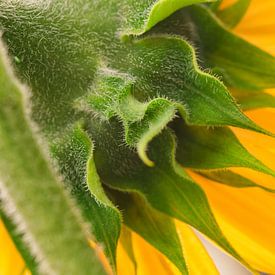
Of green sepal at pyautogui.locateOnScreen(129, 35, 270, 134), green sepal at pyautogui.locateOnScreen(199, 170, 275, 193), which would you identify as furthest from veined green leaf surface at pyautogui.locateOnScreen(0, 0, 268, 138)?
green sepal at pyautogui.locateOnScreen(199, 170, 275, 193)

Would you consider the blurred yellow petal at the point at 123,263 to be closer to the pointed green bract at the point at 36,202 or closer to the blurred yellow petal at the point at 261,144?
the blurred yellow petal at the point at 261,144

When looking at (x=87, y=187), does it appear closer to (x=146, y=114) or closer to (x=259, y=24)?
(x=146, y=114)

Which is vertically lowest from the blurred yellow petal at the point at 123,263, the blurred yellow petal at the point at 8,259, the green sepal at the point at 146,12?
the blurred yellow petal at the point at 123,263

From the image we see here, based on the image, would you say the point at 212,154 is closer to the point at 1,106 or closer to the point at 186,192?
the point at 186,192

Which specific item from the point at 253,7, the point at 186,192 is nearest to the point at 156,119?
the point at 186,192

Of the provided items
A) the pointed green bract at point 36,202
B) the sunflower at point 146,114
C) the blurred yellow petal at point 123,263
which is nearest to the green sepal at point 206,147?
the sunflower at point 146,114
